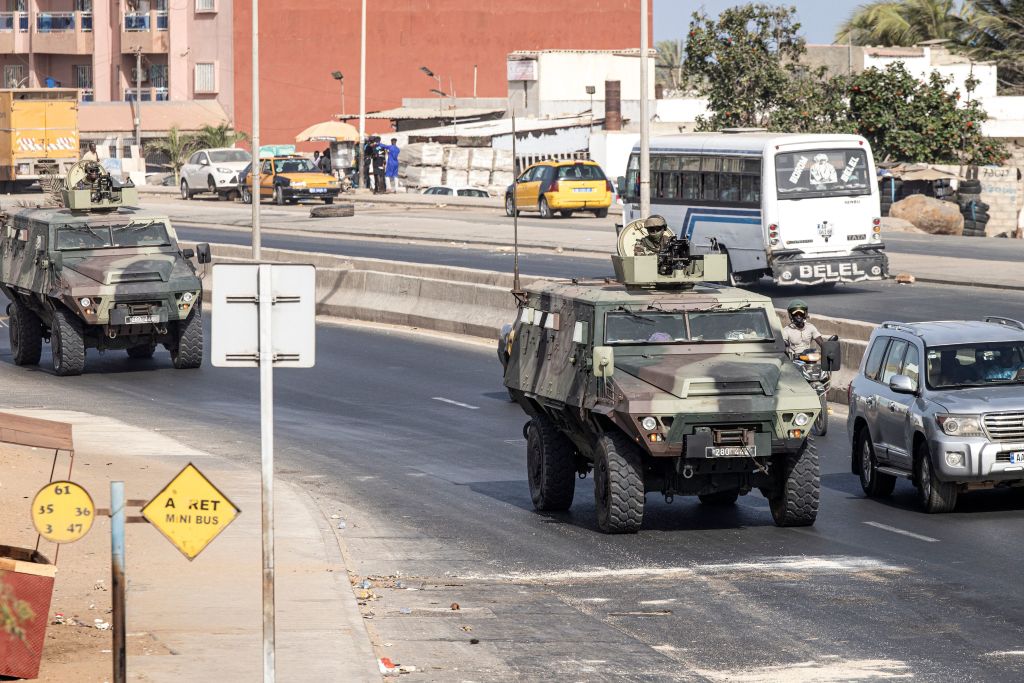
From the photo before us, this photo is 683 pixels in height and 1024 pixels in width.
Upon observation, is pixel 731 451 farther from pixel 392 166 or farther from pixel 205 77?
pixel 205 77

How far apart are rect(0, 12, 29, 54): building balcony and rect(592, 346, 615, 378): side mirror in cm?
8669

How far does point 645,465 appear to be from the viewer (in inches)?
590

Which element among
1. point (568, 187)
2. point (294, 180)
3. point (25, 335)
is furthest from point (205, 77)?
point (25, 335)

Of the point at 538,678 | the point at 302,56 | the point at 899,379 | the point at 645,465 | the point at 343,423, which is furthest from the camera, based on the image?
the point at 302,56

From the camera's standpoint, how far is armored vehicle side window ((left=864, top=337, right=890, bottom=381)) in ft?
→ 57.2

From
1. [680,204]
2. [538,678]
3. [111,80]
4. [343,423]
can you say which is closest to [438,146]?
[111,80]

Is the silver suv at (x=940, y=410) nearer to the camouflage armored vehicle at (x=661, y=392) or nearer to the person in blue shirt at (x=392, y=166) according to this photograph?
the camouflage armored vehicle at (x=661, y=392)

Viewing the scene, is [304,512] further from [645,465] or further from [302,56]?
[302,56]

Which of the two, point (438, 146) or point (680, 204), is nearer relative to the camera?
point (680, 204)

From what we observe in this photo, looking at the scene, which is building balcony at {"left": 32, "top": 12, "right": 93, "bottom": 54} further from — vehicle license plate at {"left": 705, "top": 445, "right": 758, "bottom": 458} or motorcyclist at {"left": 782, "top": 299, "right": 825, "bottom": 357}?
vehicle license plate at {"left": 705, "top": 445, "right": 758, "bottom": 458}

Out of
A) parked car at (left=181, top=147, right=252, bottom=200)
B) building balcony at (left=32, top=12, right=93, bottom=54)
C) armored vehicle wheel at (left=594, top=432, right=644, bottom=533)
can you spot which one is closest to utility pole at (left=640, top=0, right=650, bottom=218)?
armored vehicle wheel at (left=594, top=432, right=644, bottom=533)

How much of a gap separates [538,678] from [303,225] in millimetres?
42277

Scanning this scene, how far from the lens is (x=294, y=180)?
5944 cm

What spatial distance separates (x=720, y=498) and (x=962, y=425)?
8.10 feet
